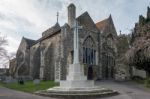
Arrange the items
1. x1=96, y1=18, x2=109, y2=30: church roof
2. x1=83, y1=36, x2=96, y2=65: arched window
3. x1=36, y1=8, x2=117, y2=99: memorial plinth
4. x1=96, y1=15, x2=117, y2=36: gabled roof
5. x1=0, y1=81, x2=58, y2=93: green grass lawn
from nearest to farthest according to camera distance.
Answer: x1=36, y1=8, x2=117, y2=99: memorial plinth < x1=0, y1=81, x2=58, y2=93: green grass lawn < x1=83, y1=36, x2=96, y2=65: arched window < x1=96, y1=15, x2=117, y2=36: gabled roof < x1=96, y1=18, x2=109, y2=30: church roof

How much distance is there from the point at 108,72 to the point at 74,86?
2563 cm

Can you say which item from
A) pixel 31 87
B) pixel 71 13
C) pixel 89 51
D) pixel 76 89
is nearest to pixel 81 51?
pixel 89 51

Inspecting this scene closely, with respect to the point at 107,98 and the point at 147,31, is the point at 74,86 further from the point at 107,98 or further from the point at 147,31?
the point at 147,31

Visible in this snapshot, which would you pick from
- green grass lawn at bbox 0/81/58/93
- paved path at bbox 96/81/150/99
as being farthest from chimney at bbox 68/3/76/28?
paved path at bbox 96/81/150/99

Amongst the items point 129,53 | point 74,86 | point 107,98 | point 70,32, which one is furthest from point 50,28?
point 107,98

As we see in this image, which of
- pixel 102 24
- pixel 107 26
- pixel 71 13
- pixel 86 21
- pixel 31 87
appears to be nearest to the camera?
pixel 31 87

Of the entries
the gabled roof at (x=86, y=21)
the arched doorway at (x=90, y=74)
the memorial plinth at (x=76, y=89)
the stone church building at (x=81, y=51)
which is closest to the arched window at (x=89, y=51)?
the stone church building at (x=81, y=51)

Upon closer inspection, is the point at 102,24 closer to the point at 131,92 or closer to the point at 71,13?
the point at 71,13

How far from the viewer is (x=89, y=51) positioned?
139 feet

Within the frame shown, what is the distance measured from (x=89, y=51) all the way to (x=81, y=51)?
7.38 feet

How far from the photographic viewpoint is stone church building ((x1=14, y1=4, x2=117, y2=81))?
128 ft

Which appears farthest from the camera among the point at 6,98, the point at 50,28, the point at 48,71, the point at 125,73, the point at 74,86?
the point at 50,28

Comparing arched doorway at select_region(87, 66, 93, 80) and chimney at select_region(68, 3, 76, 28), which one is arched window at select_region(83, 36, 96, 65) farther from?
chimney at select_region(68, 3, 76, 28)

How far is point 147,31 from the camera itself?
3086 centimetres
